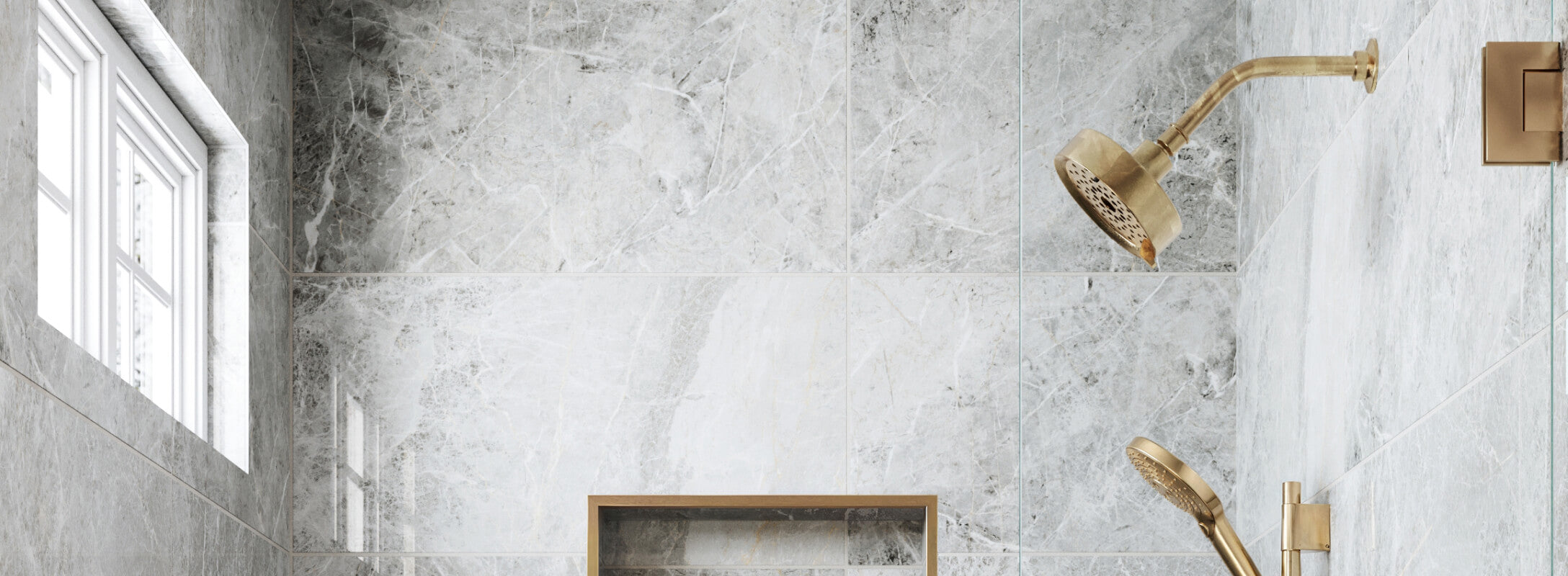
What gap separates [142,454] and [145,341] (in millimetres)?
339

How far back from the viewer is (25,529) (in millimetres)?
1456

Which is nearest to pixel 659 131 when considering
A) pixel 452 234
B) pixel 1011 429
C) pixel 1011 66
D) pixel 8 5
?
pixel 452 234

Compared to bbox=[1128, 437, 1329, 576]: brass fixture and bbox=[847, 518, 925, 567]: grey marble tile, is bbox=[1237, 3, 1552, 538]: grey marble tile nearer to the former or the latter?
bbox=[1128, 437, 1329, 576]: brass fixture

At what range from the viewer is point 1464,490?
85 centimetres

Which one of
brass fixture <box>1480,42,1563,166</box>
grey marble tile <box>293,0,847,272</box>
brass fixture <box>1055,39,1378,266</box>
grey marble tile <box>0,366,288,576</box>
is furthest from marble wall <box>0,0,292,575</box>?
brass fixture <box>1480,42,1563,166</box>

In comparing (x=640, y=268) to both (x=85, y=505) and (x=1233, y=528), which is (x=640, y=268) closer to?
(x=85, y=505)

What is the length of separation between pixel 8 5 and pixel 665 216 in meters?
1.17

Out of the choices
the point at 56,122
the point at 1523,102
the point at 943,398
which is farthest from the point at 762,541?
the point at 1523,102

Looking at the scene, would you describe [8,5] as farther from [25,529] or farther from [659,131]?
[659,131]

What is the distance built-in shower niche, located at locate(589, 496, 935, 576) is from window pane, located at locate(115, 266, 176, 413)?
2.34 ft

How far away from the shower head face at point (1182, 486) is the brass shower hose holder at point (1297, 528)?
0.14 feet

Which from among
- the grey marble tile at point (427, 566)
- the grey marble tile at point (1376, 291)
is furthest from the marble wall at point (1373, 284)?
the grey marble tile at point (427, 566)

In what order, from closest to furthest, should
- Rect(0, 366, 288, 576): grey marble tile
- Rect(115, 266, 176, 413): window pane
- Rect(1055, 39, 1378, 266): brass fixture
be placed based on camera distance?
Rect(1055, 39, 1378, 266): brass fixture → Rect(0, 366, 288, 576): grey marble tile → Rect(115, 266, 176, 413): window pane

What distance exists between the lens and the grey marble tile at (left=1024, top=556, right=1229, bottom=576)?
37.4 inches
